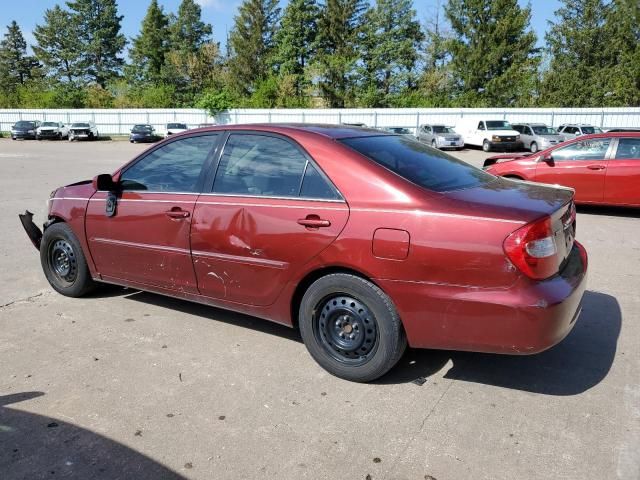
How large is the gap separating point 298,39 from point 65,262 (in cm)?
5773

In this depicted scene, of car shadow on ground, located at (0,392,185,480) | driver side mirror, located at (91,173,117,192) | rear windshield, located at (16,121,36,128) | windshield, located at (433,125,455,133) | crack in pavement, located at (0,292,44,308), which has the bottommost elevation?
car shadow on ground, located at (0,392,185,480)

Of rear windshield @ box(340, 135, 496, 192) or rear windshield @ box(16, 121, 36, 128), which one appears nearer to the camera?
rear windshield @ box(340, 135, 496, 192)

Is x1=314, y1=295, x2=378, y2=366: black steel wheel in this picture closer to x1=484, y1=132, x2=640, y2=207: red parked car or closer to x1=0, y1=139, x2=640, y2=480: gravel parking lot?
x1=0, y1=139, x2=640, y2=480: gravel parking lot

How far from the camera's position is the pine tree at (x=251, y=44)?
6269 centimetres

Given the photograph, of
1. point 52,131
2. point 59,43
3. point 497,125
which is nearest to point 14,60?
point 59,43

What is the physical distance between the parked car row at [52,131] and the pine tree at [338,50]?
77.0ft

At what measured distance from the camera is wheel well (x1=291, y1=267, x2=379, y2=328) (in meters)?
3.51

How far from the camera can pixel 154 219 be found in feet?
14.3

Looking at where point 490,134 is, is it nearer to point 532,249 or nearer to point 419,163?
point 419,163

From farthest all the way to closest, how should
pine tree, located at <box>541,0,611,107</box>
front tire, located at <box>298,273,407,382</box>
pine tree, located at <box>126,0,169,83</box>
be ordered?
pine tree, located at <box>126,0,169,83</box>, pine tree, located at <box>541,0,611,107</box>, front tire, located at <box>298,273,407,382</box>

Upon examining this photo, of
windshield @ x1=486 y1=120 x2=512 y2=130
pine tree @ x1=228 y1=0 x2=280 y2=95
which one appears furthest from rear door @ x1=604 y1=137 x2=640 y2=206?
pine tree @ x1=228 y1=0 x2=280 y2=95

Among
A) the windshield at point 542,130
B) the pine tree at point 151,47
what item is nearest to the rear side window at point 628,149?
the windshield at point 542,130

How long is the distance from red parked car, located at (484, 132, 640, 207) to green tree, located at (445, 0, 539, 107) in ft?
135

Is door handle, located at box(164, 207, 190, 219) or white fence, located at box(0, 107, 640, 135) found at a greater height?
white fence, located at box(0, 107, 640, 135)
